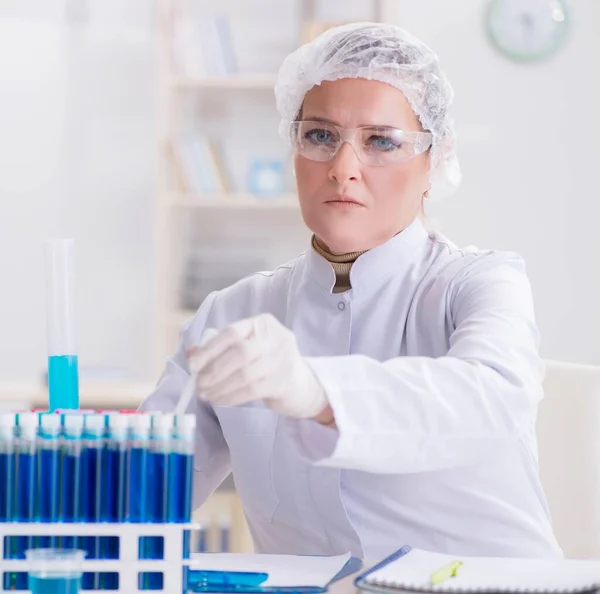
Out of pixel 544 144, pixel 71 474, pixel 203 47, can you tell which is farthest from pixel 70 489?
pixel 544 144

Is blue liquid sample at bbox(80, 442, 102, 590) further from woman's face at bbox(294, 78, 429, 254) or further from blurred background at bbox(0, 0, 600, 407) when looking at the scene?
blurred background at bbox(0, 0, 600, 407)

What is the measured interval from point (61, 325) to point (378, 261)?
0.47 meters

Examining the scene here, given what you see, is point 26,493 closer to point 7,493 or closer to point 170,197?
point 7,493

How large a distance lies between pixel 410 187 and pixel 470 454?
0.46 meters

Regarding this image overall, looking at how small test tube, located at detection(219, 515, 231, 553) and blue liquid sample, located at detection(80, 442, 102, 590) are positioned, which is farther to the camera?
small test tube, located at detection(219, 515, 231, 553)

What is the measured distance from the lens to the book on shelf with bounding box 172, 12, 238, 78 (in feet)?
11.2

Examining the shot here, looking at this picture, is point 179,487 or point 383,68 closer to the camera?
point 179,487

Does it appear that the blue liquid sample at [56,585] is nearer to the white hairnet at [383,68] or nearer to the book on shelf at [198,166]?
the white hairnet at [383,68]

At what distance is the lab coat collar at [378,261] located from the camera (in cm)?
143

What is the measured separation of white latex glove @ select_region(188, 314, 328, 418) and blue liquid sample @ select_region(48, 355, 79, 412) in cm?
26

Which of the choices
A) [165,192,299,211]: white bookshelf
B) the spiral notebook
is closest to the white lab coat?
the spiral notebook

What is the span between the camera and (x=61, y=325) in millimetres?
1166

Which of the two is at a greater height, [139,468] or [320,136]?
[320,136]

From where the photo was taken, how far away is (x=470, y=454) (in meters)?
1.10
